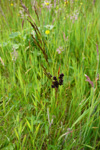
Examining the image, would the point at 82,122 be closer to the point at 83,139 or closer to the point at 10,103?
the point at 83,139

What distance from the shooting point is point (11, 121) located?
3.05ft

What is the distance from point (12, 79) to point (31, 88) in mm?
215

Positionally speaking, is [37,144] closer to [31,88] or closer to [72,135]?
[72,135]

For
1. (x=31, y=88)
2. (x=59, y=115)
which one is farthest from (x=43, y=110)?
(x=31, y=88)

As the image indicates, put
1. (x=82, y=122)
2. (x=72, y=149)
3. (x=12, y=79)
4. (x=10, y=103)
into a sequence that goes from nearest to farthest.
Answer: (x=72, y=149), (x=82, y=122), (x=10, y=103), (x=12, y=79)

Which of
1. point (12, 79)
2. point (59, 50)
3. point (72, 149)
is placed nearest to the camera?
point (72, 149)

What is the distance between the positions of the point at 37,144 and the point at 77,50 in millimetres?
1045

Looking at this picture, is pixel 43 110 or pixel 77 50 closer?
pixel 43 110

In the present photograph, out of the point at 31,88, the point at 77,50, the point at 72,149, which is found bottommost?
the point at 72,149

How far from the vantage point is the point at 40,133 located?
2.89 ft

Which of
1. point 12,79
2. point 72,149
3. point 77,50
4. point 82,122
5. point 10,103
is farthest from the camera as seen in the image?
point 77,50

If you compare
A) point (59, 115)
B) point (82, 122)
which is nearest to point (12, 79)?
point (59, 115)

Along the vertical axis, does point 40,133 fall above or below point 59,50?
below

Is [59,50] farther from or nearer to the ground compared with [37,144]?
farther from the ground
